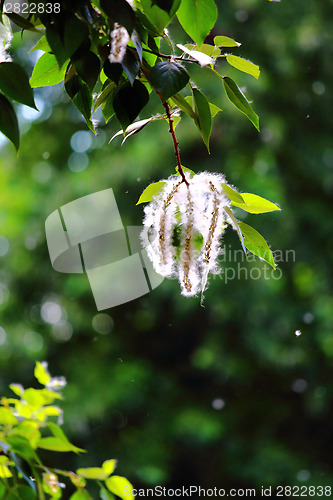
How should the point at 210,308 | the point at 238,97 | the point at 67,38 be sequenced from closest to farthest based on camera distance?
the point at 67,38 → the point at 238,97 → the point at 210,308

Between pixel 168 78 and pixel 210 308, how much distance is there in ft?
8.66

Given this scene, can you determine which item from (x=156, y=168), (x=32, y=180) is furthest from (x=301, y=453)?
(x=32, y=180)

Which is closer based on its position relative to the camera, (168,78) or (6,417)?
(168,78)

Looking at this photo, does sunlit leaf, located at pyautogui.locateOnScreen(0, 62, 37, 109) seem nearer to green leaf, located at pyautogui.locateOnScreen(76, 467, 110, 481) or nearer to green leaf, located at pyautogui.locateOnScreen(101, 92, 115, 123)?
green leaf, located at pyautogui.locateOnScreen(101, 92, 115, 123)

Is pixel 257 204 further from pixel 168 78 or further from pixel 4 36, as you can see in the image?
pixel 4 36

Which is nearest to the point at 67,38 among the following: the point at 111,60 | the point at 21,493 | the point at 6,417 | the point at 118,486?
the point at 111,60

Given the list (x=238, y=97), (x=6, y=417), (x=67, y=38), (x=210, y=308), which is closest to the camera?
(x=67, y=38)

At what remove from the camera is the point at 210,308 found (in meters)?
2.99

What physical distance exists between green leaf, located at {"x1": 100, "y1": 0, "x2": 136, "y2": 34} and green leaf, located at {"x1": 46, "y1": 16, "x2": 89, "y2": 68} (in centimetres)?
2

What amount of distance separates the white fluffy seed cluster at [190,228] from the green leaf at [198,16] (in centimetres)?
12

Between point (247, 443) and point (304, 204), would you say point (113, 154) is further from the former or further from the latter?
point (247, 443)

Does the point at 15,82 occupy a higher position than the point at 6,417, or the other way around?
the point at 15,82

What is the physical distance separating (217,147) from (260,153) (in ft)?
0.81

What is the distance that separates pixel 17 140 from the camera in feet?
1.29
